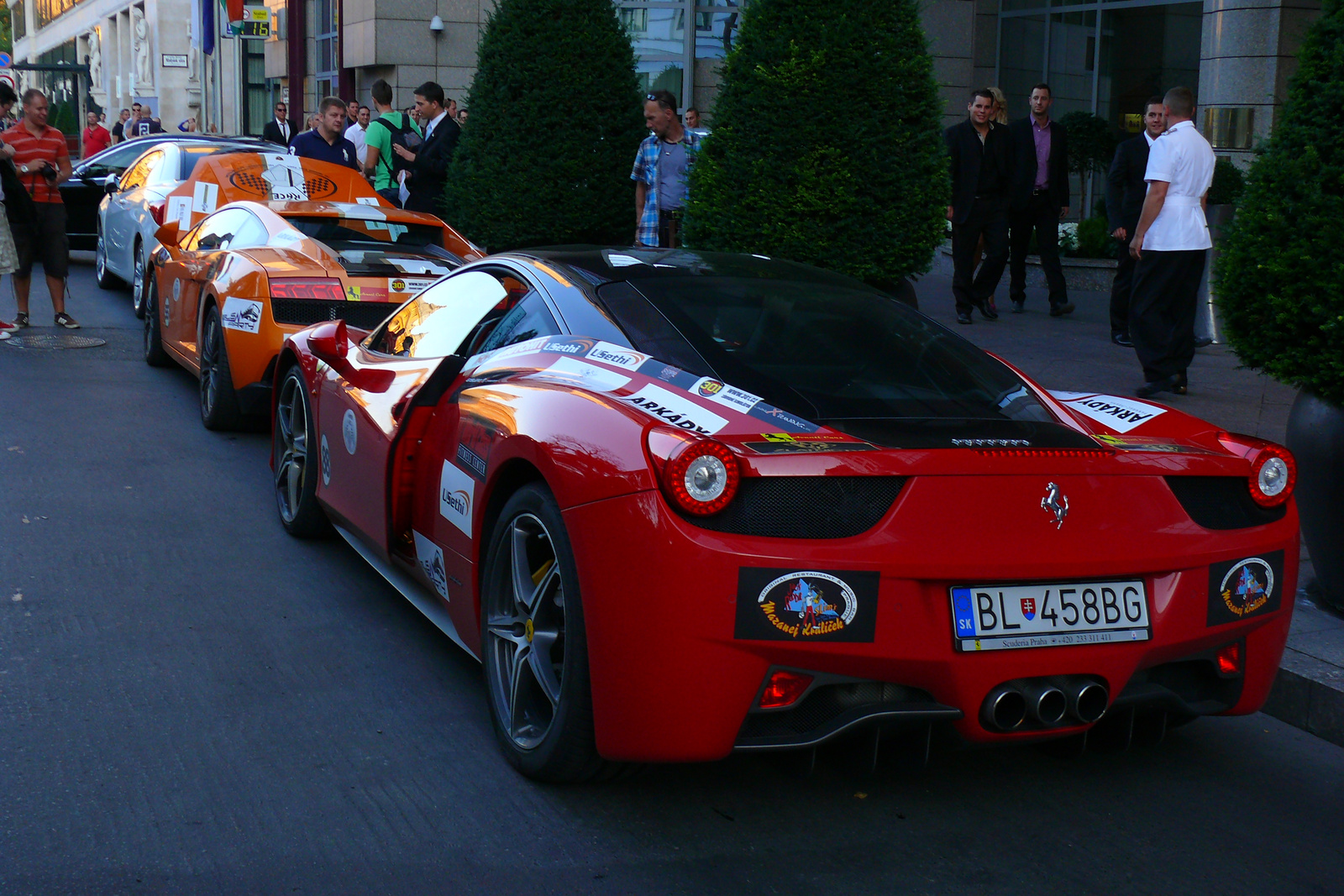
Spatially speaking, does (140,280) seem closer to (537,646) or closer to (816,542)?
(537,646)

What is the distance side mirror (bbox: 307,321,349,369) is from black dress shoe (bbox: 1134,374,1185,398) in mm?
5336

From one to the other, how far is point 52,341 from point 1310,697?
982 cm

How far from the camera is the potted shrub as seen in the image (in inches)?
193

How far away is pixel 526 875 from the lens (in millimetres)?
3189

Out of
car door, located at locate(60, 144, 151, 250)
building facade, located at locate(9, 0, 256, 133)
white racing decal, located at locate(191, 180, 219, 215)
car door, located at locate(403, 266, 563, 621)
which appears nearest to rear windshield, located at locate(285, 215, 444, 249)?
white racing decal, located at locate(191, 180, 219, 215)

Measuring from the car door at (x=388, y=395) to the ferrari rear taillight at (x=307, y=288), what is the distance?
7.57ft

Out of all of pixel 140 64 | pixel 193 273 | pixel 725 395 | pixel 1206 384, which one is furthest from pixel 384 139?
pixel 140 64

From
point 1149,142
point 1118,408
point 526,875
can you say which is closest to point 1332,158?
point 1118,408

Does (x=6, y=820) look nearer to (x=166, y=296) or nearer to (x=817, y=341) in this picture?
(x=817, y=341)

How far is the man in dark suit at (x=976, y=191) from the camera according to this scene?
41.2 feet

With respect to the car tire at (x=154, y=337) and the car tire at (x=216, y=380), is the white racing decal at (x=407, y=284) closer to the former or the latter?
the car tire at (x=216, y=380)

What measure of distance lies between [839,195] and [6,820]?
6.62m

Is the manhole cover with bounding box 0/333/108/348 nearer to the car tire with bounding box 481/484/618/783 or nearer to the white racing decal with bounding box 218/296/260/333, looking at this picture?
the white racing decal with bounding box 218/296/260/333

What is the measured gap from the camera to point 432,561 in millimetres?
4398
